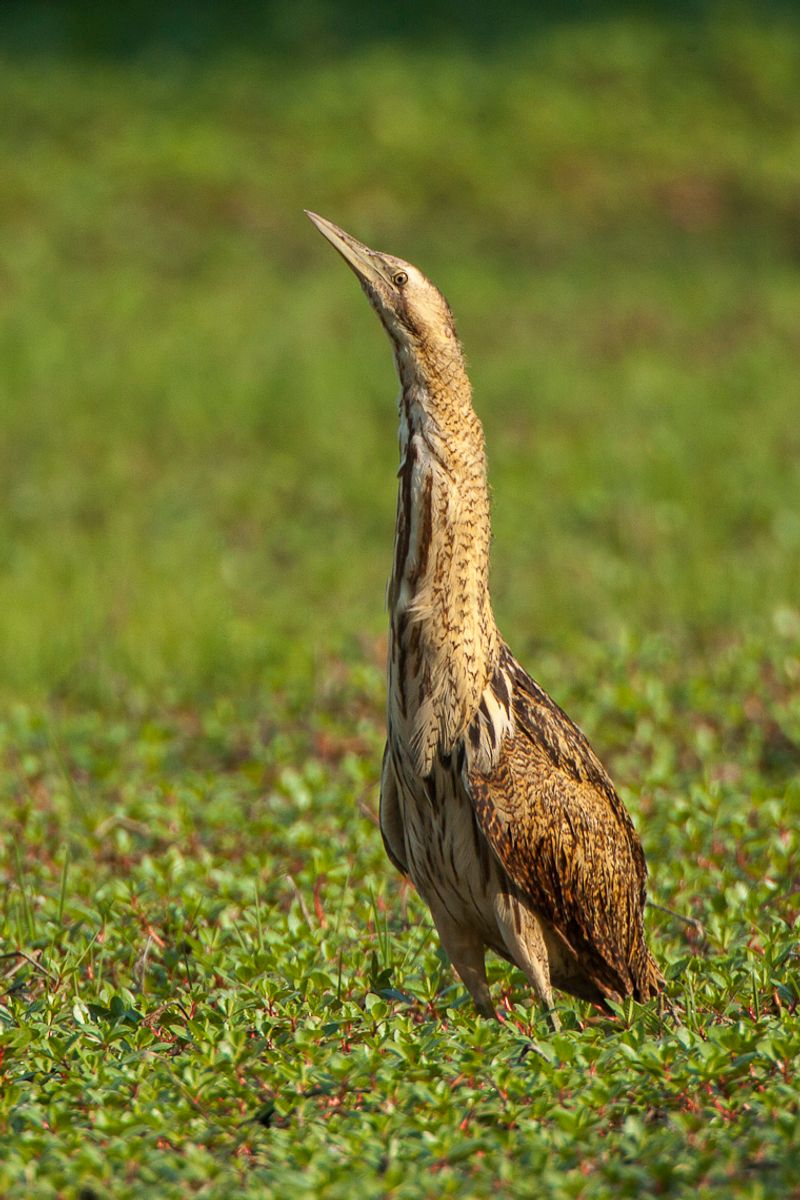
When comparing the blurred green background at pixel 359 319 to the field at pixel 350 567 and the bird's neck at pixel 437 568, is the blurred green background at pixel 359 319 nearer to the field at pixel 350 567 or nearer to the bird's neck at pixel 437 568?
the field at pixel 350 567

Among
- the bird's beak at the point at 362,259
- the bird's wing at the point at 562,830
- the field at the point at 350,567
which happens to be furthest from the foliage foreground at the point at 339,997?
the bird's beak at the point at 362,259

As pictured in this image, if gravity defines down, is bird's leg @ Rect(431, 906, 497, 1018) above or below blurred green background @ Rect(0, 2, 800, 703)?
below

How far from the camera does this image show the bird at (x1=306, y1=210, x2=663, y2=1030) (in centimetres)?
373

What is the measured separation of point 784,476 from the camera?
992 cm

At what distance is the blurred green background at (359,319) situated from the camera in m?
8.17

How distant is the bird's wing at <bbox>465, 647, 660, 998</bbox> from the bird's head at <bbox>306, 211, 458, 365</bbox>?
29.8 inches

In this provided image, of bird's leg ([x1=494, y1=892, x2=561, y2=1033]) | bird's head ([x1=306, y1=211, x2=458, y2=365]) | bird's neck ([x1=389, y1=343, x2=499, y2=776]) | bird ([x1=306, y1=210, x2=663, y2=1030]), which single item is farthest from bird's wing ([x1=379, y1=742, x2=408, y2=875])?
bird's head ([x1=306, y1=211, x2=458, y2=365])

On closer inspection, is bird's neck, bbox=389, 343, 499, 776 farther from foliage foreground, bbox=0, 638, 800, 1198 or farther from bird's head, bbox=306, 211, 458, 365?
foliage foreground, bbox=0, 638, 800, 1198

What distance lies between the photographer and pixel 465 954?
3.93 m

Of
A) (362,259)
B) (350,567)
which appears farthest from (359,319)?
(362,259)

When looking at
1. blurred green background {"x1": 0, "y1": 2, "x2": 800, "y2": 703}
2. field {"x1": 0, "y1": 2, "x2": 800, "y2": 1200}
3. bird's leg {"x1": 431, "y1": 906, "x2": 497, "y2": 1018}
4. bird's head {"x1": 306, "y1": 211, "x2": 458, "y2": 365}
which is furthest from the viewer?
blurred green background {"x1": 0, "y1": 2, "x2": 800, "y2": 703}

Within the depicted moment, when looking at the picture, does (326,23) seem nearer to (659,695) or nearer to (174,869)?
(659,695)

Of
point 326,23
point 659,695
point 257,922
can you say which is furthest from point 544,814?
point 326,23

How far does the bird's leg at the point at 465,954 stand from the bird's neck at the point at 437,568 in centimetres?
36
